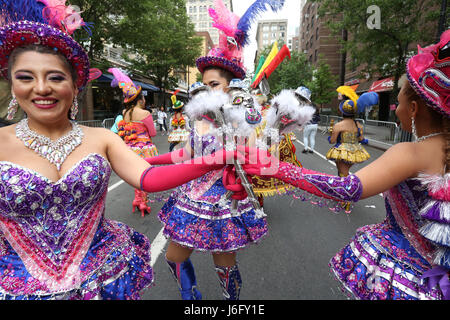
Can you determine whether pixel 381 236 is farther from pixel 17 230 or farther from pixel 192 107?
pixel 17 230

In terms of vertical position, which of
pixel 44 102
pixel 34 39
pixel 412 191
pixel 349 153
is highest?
pixel 34 39

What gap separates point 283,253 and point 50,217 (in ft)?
9.36

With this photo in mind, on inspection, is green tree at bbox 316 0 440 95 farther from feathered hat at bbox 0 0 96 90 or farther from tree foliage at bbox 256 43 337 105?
feathered hat at bbox 0 0 96 90

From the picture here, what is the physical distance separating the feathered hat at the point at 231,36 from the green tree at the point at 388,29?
12.2m

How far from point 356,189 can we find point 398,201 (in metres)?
0.35

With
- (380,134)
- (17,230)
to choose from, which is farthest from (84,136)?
(380,134)

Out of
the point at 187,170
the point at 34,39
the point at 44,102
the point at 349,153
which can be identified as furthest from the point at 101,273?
the point at 349,153

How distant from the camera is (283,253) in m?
3.46

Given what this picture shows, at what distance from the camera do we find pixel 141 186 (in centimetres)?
156

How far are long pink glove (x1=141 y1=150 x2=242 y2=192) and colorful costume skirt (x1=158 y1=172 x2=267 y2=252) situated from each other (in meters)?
0.51

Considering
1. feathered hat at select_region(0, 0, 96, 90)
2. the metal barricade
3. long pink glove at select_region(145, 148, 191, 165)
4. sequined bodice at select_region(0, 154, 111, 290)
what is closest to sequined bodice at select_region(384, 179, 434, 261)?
long pink glove at select_region(145, 148, 191, 165)

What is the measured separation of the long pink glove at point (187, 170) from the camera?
1.46 metres

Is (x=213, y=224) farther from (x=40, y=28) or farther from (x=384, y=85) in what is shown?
(x=384, y=85)

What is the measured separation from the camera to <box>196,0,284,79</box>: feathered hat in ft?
7.55
